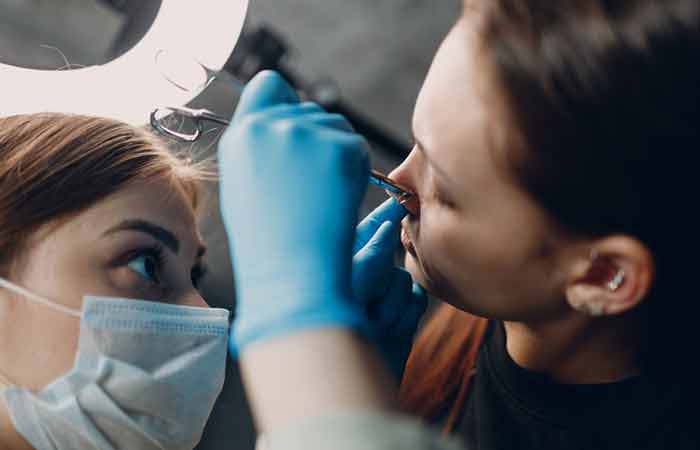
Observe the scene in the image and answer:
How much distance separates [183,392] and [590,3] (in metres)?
0.65

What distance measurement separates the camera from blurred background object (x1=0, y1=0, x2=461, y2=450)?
0.84 metres

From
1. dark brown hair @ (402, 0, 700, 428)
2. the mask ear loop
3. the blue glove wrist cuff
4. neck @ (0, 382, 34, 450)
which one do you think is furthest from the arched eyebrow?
dark brown hair @ (402, 0, 700, 428)

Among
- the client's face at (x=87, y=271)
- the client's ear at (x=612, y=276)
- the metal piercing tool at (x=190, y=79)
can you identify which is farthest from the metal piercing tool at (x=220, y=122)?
the client's ear at (x=612, y=276)

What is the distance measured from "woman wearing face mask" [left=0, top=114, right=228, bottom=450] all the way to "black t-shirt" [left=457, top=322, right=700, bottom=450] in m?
0.43

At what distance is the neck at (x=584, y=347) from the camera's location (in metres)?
0.82

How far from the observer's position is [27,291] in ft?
2.51

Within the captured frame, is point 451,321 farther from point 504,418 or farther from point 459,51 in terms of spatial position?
point 459,51

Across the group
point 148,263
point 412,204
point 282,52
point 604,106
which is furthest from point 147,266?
point 282,52

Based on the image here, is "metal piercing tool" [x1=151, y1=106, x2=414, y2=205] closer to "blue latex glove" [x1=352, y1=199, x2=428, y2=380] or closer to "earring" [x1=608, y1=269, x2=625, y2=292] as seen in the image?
"blue latex glove" [x1=352, y1=199, x2=428, y2=380]

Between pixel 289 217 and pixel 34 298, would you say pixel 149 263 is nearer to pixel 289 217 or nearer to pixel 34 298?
pixel 34 298

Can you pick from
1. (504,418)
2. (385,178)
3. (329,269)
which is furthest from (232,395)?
(329,269)

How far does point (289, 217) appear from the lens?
551 millimetres

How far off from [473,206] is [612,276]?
17 cm

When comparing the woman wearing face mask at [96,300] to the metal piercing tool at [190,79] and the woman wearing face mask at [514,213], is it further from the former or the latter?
the woman wearing face mask at [514,213]
